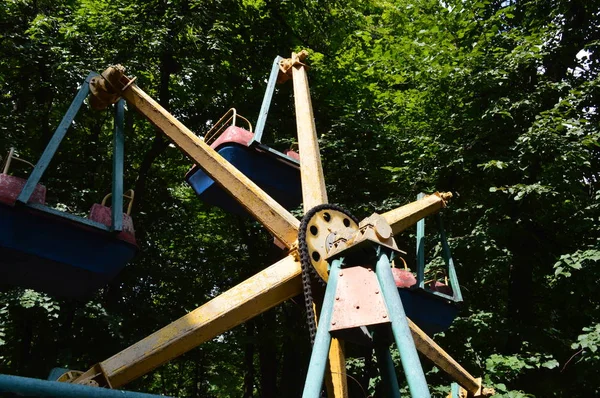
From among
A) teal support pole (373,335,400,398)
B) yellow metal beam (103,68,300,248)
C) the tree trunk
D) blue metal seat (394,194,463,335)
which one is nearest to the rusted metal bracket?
yellow metal beam (103,68,300,248)

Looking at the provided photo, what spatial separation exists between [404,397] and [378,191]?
4097mm

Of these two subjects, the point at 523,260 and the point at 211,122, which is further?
the point at 211,122

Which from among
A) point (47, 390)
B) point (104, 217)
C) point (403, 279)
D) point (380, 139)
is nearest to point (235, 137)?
point (104, 217)

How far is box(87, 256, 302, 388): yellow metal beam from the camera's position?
117 inches

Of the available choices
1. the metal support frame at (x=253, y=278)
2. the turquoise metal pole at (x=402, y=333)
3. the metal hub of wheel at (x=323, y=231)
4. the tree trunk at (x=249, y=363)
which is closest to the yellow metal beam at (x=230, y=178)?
the metal support frame at (x=253, y=278)

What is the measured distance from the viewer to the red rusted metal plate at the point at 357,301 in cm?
283

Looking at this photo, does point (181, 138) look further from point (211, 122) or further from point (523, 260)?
point (211, 122)

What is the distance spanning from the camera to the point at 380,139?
1089 centimetres

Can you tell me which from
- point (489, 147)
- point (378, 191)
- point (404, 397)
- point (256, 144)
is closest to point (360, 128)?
point (378, 191)

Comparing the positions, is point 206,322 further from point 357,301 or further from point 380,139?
→ point 380,139

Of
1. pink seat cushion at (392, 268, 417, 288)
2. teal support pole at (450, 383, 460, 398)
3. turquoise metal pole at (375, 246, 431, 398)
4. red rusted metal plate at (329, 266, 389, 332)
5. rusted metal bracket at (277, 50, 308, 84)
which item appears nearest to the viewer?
turquoise metal pole at (375, 246, 431, 398)

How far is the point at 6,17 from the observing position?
10445 millimetres

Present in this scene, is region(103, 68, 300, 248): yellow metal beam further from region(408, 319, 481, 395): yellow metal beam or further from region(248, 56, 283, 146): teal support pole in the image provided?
region(408, 319, 481, 395): yellow metal beam

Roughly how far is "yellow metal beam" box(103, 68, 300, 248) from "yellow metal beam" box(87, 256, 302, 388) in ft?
0.99
